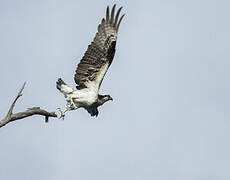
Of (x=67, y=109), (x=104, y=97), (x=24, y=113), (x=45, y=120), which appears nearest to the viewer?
(x=24, y=113)

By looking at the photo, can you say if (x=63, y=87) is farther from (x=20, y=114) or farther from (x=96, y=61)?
(x=20, y=114)

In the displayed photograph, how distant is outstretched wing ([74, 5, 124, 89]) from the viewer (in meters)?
17.0

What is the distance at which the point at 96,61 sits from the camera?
1700cm

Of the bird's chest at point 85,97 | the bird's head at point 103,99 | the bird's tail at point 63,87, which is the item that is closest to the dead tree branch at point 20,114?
the bird's tail at point 63,87

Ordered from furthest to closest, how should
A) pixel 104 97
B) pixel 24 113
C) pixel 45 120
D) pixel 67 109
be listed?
pixel 104 97 < pixel 67 109 < pixel 45 120 < pixel 24 113

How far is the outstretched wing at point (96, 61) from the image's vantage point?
17.0m

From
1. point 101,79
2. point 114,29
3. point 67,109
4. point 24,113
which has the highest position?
point 114,29

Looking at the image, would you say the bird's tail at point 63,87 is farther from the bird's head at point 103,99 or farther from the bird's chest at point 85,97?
the bird's head at point 103,99

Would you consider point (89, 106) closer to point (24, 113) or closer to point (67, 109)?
point (67, 109)

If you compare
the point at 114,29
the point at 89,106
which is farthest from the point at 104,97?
the point at 114,29

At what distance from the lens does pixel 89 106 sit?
677 inches

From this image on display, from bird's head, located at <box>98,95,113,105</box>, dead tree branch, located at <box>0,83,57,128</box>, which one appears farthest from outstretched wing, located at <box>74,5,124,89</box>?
dead tree branch, located at <box>0,83,57,128</box>

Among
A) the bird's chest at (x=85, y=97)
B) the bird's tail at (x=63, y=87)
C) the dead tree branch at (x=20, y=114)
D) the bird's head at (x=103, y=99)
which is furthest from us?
the bird's head at (x=103, y=99)

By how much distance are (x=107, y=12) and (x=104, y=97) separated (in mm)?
2436
